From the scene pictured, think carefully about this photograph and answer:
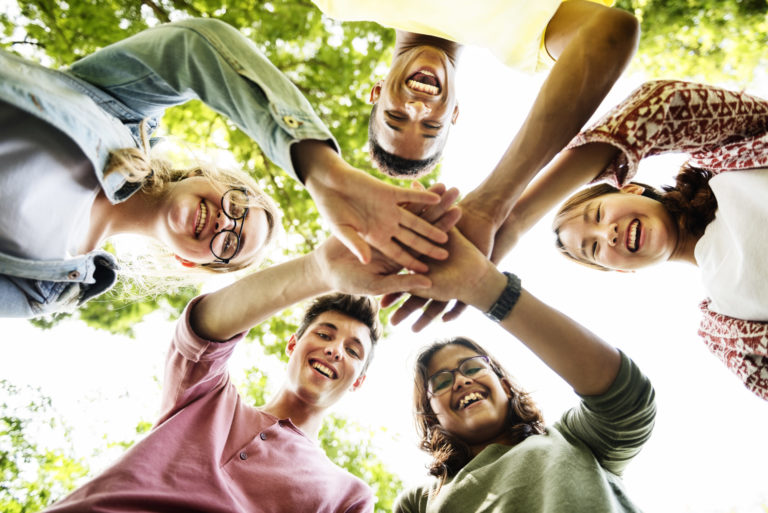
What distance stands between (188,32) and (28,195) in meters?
A: 0.83

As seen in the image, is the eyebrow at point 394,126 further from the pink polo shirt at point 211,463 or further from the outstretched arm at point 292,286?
the pink polo shirt at point 211,463

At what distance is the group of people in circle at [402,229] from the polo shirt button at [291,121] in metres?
0.02

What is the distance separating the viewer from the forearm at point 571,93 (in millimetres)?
1806

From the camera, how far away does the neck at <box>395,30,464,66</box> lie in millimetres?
2963

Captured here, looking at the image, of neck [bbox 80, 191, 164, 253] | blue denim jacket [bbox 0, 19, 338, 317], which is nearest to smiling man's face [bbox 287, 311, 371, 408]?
neck [bbox 80, 191, 164, 253]

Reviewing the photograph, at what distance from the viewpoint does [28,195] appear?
154 centimetres

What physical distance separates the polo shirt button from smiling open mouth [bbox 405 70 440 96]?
1523mm

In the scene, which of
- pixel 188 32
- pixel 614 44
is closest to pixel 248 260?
pixel 188 32

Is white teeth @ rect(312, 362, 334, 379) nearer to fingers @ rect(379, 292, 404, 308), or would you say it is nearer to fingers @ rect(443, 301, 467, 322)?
fingers @ rect(379, 292, 404, 308)

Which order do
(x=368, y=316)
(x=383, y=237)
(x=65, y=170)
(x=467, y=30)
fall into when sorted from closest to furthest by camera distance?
(x=65, y=170), (x=383, y=237), (x=467, y=30), (x=368, y=316)

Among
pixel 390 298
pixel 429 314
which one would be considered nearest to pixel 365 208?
pixel 390 298

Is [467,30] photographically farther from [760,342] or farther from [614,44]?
[760,342]

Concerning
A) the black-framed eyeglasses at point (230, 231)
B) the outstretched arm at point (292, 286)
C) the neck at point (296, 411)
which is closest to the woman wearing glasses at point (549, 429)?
the outstretched arm at point (292, 286)

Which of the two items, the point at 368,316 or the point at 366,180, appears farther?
the point at 368,316
